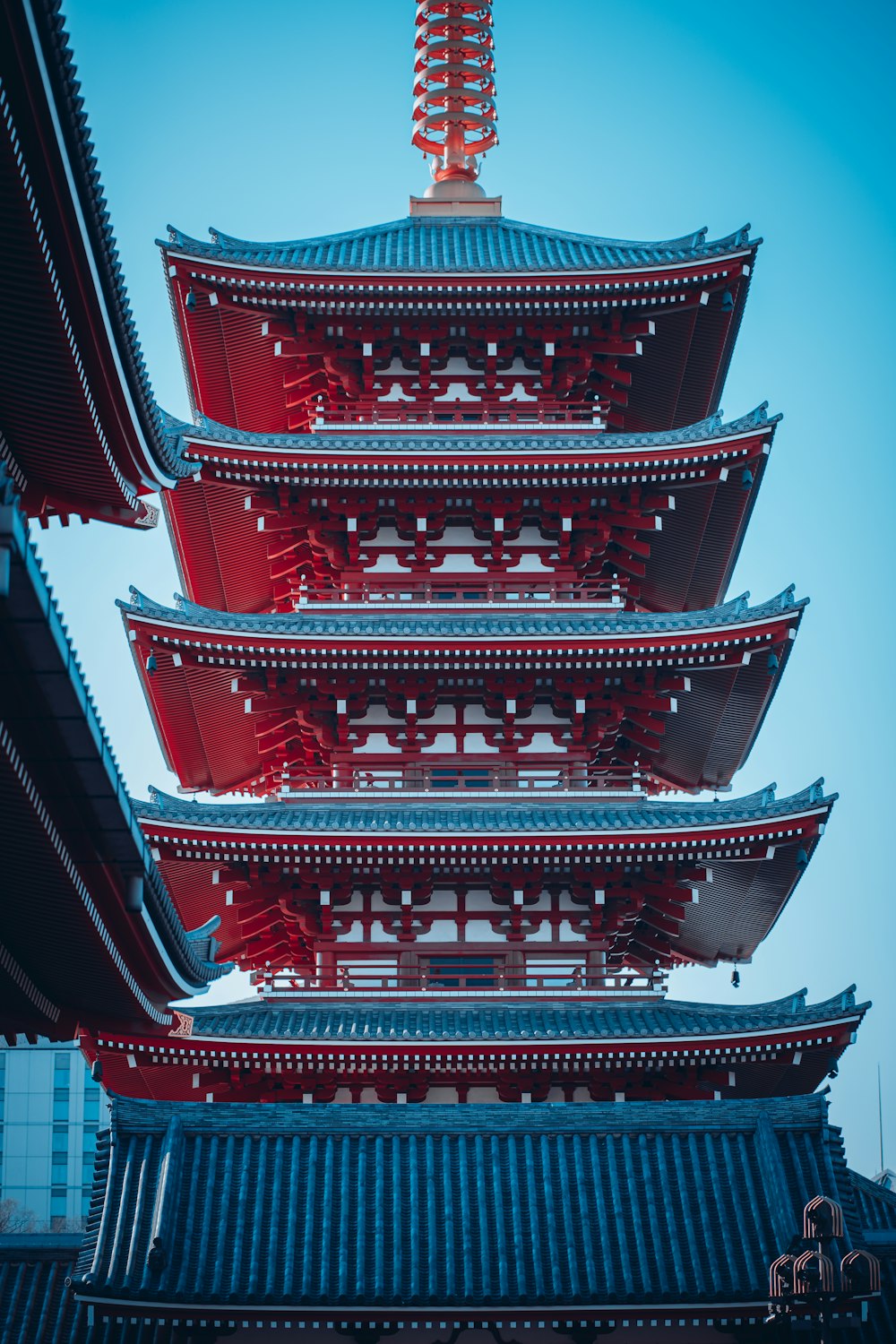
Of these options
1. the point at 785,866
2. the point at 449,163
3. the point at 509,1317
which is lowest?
the point at 509,1317

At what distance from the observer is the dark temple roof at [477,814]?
22266 mm

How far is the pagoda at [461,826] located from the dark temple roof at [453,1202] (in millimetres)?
49

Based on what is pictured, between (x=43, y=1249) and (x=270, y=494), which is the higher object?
(x=270, y=494)

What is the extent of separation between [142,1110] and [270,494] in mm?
10365

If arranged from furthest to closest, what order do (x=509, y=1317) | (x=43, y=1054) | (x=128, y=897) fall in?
(x=43, y=1054) → (x=509, y=1317) → (x=128, y=897)

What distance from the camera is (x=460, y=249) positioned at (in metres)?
28.4

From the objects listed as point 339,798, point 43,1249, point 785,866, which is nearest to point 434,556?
point 339,798

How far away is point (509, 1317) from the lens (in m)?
17.5

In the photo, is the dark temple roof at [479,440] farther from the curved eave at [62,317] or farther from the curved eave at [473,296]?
the curved eave at [62,317]

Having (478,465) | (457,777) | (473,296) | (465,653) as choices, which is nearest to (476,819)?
(457,777)

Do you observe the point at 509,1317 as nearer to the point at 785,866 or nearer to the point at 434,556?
the point at 785,866

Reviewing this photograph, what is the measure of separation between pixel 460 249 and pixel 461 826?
11774 mm

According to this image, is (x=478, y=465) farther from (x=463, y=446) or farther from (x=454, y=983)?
(x=454, y=983)

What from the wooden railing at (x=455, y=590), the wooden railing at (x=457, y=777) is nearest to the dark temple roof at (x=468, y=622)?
the wooden railing at (x=455, y=590)
